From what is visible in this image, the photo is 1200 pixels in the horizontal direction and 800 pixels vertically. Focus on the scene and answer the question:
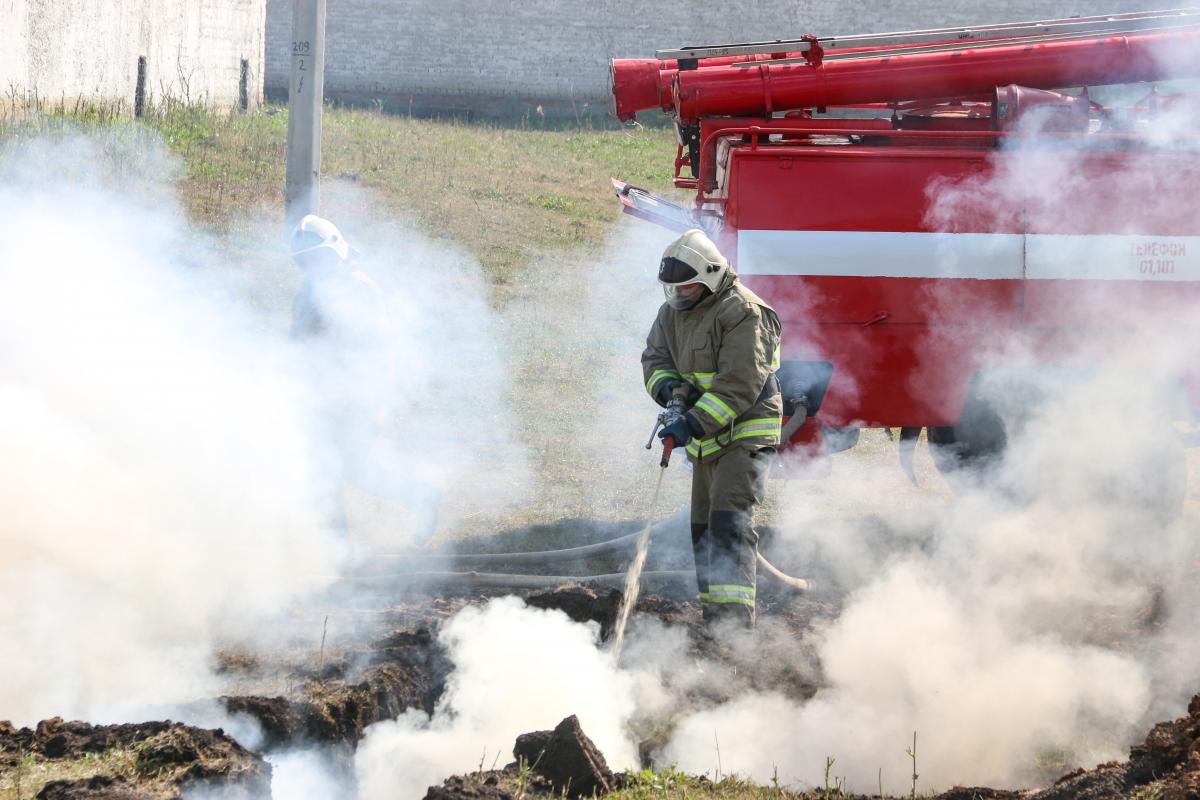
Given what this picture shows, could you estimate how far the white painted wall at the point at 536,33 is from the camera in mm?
24531

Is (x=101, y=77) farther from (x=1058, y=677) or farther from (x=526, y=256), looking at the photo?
(x=1058, y=677)

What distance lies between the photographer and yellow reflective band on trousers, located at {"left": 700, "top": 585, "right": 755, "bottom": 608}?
5.16 meters

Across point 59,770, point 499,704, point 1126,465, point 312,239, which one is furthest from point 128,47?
point 59,770

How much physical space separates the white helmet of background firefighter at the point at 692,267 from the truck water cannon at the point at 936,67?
4.75 ft

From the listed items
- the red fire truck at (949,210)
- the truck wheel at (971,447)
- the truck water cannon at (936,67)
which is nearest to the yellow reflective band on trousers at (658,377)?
the red fire truck at (949,210)

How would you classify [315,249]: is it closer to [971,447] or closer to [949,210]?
[949,210]

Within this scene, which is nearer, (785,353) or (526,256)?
(785,353)

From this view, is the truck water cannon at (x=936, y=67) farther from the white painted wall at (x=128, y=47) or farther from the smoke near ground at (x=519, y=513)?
the white painted wall at (x=128, y=47)

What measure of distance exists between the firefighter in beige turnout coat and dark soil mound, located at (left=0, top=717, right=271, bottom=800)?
7.32ft

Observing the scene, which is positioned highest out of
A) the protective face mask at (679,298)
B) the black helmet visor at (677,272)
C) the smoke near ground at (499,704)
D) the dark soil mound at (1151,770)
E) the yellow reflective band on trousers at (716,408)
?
the black helmet visor at (677,272)

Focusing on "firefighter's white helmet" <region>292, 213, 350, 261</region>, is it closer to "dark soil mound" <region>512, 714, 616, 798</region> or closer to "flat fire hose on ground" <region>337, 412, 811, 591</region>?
"flat fire hose on ground" <region>337, 412, 811, 591</region>

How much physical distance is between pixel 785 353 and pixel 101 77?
10.8 m

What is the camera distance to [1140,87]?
665 centimetres

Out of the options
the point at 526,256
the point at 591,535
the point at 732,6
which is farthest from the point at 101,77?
the point at 732,6
